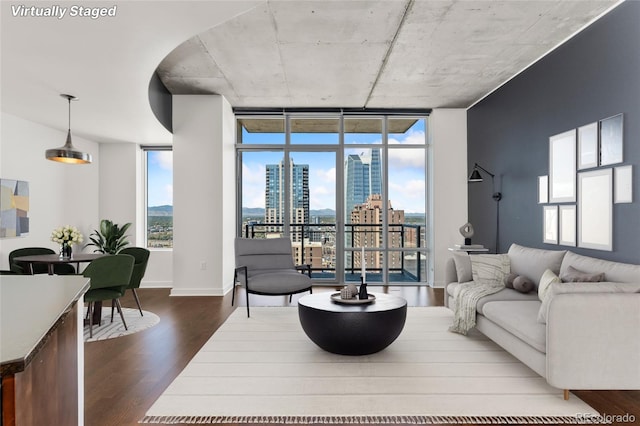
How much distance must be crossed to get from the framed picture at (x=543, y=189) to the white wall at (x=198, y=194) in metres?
4.02

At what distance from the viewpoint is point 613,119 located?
10.6 feet

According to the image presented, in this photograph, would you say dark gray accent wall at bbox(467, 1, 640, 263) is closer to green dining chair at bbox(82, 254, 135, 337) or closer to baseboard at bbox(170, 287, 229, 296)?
baseboard at bbox(170, 287, 229, 296)

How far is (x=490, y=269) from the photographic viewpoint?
13.3 ft

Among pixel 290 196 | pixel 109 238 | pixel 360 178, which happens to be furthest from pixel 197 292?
pixel 360 178

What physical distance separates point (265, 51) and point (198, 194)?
7.77ft

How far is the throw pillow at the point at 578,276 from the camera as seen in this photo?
9.30 ft

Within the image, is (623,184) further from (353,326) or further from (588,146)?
(353,326)

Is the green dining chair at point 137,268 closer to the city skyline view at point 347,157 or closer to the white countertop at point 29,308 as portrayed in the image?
the city skyline view at point 347,157

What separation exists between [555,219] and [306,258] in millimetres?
3821

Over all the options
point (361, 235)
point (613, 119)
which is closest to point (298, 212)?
point (361, 235)

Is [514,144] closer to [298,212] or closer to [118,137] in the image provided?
[298,212]

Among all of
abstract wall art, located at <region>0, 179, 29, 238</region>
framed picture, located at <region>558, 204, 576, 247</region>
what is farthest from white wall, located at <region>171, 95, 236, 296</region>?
framed picture, located at <region>558, 204, 576, 247</region>

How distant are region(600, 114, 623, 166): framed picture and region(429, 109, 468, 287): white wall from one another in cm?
292

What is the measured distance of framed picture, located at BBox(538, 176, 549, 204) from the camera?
163 inches
